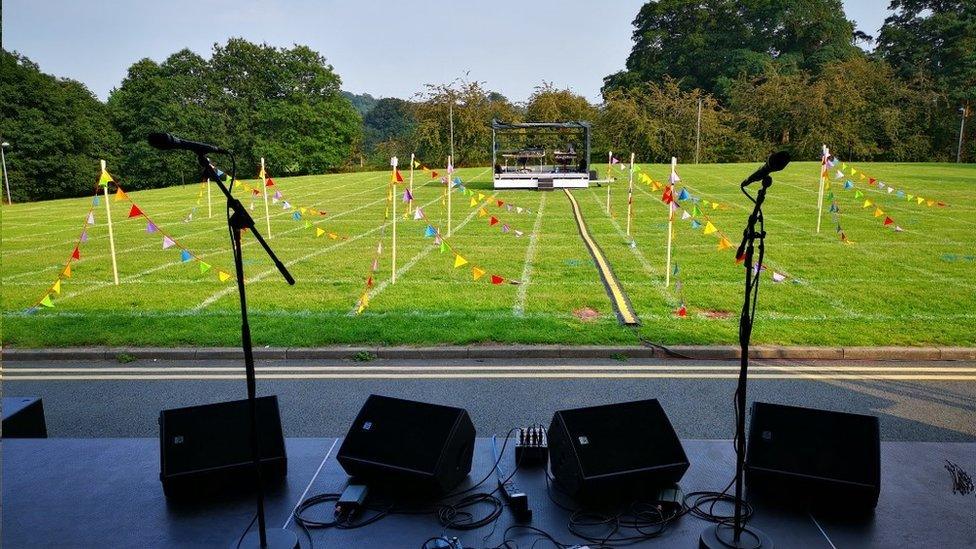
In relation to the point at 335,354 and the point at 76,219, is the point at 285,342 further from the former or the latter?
the point at 76,219

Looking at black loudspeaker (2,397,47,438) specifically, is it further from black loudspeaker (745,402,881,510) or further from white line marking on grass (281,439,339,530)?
black loudspeaker (745,402,881,510)

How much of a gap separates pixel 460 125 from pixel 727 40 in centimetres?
2969

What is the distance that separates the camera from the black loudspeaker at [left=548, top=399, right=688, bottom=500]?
416cm

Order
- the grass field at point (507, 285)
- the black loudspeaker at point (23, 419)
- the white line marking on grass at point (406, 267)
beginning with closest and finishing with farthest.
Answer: the black loudspeaker at point (23, 419) → the grass field at point (507, 285) → the white line marking on grass at point (406, 267)

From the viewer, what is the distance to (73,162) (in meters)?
49.3

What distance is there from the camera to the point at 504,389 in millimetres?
7289

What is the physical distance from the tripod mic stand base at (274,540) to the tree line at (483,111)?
4092 cm

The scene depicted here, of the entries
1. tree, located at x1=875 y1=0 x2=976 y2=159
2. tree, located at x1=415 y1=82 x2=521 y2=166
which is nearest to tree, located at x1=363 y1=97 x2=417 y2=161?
tree, located at x1=415 y1=82 x2=521 y2=166

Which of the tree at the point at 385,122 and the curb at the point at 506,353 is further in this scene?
the tree at the point at 385,122

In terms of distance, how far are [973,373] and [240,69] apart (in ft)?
154

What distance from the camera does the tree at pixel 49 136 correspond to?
4759cm

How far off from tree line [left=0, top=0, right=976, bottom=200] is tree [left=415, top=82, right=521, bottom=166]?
11 cm

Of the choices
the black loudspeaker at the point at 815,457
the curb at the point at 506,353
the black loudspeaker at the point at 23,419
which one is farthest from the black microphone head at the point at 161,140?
the curb at the point at 506,353

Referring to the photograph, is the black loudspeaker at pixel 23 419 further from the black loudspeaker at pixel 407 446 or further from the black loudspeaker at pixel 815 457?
the black loudspeaker at pixel 815 457
